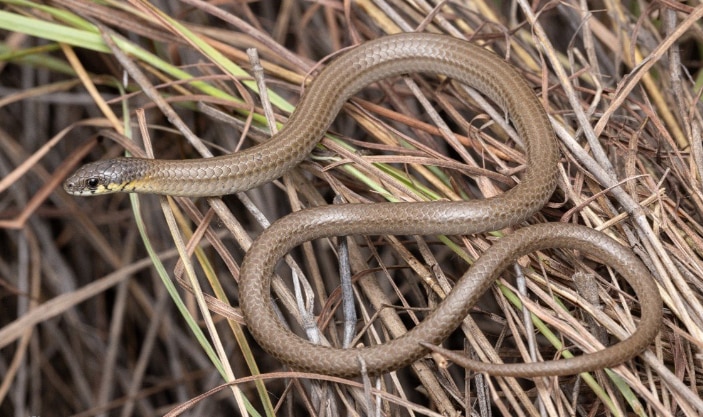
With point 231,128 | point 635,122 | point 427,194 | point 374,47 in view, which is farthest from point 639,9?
point 231,128

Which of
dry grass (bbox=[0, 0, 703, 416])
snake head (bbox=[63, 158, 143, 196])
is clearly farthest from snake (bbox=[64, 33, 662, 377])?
dry grass (bbox=[0, 0, 703, 416])

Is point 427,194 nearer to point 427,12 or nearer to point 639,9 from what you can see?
point 427,12

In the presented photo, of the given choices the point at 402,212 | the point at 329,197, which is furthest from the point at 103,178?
the point at 402,212

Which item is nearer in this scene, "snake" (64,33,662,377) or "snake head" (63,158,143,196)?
"snake" (64,33,662,377)

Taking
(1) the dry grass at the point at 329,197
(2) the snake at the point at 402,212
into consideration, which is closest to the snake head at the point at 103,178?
(2) the snake at the point at 402,212

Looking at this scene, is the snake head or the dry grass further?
the snake head

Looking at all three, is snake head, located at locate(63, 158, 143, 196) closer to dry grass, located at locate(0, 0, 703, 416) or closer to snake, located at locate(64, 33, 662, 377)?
snake, located at locate(64, 33, 662, 377)
